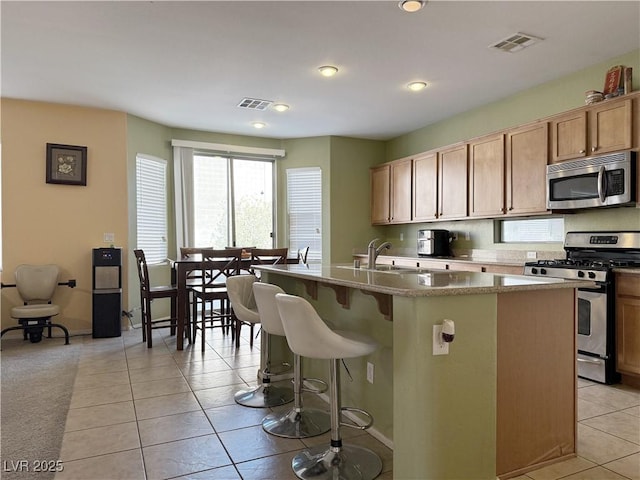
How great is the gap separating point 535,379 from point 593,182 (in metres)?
2.33

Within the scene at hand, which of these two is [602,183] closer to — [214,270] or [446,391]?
[446,391]

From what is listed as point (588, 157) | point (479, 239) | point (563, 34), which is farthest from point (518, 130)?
point (479, 239)

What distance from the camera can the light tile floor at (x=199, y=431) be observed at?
2.10 metres

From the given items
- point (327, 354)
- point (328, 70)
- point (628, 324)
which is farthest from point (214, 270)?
point (628, 324)

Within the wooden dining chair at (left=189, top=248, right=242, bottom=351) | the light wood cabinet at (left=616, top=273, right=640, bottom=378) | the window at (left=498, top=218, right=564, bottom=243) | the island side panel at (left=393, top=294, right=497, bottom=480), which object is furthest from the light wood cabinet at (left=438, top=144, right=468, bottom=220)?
the island side panel at (left=393, top=294, right=497, bottom=480)

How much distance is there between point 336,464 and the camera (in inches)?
82.0

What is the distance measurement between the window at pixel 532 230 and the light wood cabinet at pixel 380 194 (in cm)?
186

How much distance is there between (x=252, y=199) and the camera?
22.4 feet

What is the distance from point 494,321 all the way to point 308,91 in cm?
349

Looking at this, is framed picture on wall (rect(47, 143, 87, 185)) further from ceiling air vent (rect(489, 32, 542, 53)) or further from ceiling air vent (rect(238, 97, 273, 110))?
ceiling air vent (rect(489, 32, 542, 53))

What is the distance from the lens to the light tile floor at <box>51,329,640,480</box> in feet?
6.89

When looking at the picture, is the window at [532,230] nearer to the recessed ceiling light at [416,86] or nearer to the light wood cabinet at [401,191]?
the light wood cabinet at [401,191]

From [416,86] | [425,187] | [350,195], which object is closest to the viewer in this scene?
[416,86]

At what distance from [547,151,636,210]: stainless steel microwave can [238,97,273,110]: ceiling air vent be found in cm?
315
